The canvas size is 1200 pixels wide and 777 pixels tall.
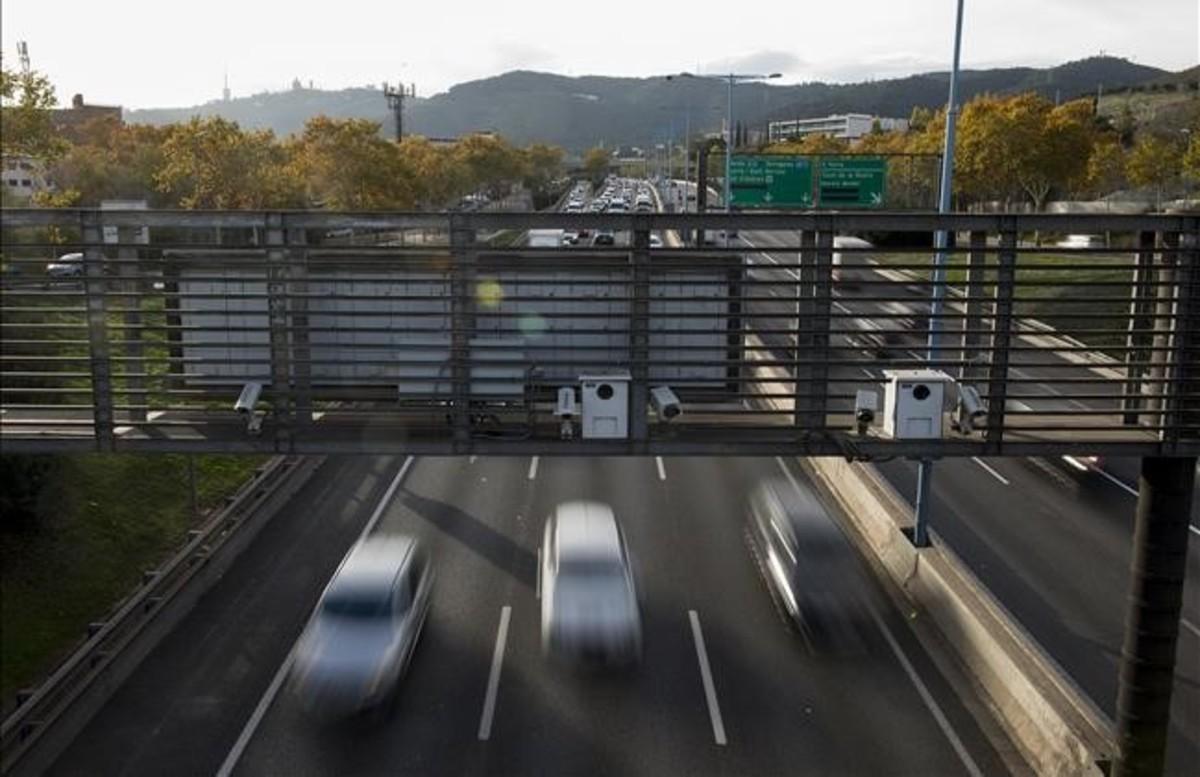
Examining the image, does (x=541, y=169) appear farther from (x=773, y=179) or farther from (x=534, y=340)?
(x=534, y=340)

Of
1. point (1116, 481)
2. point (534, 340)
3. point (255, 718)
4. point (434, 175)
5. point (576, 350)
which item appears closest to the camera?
point (576, 350)

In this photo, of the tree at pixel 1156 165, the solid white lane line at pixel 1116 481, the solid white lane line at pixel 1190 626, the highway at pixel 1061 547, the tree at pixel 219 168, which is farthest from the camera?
the tree at pixel 1156 165

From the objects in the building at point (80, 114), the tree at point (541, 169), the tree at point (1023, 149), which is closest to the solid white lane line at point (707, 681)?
the tree at point (1023, 149)

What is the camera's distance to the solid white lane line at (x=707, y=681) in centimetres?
1359

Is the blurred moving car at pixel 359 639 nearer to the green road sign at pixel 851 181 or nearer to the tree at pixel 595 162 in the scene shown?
the green road sign at pixel 851 181

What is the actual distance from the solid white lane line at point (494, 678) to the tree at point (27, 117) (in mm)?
17574

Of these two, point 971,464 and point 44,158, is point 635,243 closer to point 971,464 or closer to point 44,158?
point 971,464

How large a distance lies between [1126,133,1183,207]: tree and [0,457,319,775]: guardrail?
39097 millimetres

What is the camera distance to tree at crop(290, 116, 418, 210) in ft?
161

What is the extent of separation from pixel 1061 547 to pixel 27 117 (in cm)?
2515

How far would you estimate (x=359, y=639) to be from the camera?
13578mm

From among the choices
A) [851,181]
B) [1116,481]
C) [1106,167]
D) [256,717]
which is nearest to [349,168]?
[851,181]

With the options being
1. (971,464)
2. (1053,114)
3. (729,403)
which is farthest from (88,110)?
(729,403)

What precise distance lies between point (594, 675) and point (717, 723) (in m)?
2.01
